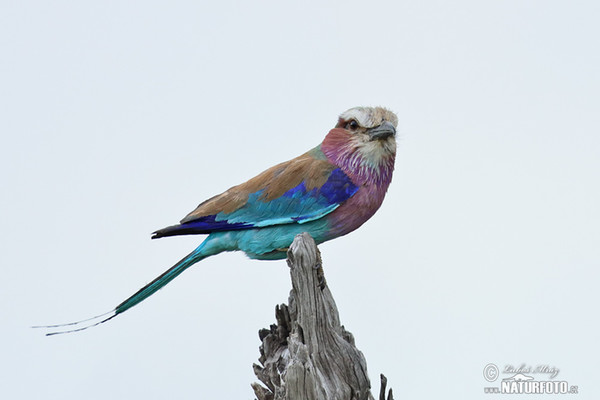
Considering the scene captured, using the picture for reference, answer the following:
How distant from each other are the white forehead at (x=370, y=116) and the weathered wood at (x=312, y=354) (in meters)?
1.09

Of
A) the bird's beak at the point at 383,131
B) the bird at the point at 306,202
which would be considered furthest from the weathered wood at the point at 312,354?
the bird's beak at the point at 383,131

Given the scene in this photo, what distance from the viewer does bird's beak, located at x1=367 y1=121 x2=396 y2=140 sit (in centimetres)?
616

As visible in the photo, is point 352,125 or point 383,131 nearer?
point 383,131

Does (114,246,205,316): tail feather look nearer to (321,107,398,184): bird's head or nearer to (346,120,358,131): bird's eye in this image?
(321,107,398,184): bird's head

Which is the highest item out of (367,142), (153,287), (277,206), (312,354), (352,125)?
(352,125)

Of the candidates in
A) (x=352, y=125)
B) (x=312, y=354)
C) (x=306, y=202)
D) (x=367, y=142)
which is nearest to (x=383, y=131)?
(x=367, y=142)

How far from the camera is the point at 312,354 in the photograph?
547 cm

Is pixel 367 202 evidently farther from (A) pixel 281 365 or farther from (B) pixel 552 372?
(B) pixel 552 372

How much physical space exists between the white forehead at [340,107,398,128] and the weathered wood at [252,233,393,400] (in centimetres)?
109

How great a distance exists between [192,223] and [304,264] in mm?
1154

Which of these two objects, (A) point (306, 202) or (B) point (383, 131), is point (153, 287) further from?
(B) point (383, 131)

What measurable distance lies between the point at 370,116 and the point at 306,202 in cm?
72

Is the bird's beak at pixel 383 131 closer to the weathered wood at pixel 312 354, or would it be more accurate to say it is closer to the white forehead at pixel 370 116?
the white forehead at pixel 370 116

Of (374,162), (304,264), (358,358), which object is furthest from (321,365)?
(374,162)
